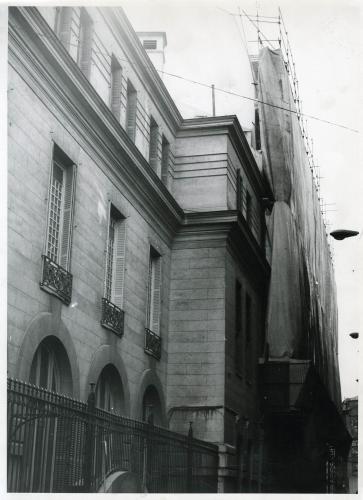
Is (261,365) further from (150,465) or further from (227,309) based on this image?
(150,465)

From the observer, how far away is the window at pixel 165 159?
26.3m

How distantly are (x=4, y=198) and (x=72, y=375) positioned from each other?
5734 mm

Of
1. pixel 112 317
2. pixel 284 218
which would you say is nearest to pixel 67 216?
pixel 112 317

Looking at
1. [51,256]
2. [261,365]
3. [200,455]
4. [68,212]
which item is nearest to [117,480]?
[51,256]

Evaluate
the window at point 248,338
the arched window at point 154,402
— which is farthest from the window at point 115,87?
the window at point 248,338

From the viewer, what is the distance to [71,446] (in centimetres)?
1275

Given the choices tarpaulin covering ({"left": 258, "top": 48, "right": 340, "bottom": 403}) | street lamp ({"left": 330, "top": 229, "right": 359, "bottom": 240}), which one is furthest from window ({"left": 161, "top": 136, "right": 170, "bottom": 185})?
street lamp ({"left": 330, "top": 229, "right": 359, "bottom": 240})

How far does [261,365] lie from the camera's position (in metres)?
29.6

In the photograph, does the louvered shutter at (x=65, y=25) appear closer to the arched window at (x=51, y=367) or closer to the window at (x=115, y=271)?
the window at (x=115, y=271)

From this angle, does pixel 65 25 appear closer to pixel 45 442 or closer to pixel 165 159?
pixel 165 159

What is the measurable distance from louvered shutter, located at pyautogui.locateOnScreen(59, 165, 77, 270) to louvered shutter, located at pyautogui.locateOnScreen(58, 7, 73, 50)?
9.50ft

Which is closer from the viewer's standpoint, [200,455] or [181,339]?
[200,455]

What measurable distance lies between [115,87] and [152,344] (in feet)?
24.5

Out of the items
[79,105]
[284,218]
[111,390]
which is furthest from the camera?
[284,218]
